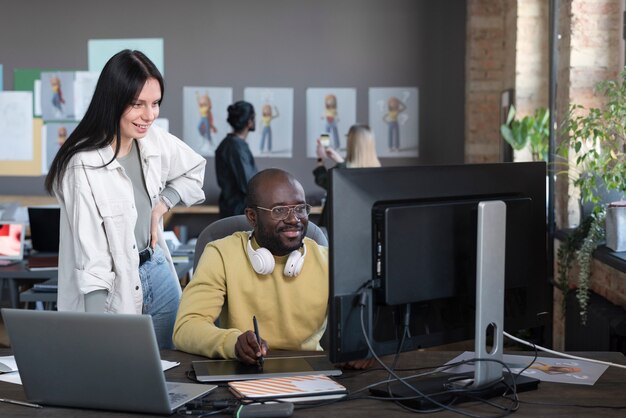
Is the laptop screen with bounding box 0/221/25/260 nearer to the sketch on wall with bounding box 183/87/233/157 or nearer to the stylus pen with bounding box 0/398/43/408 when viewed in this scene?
the sketch on wall with bounding box 183/87/233/157

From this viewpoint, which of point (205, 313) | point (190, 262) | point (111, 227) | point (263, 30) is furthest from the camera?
point (263, 30)

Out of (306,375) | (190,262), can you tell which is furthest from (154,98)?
(190,262)

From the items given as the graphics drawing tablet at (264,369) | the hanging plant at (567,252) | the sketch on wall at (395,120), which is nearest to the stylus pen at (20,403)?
the graphics drawing tablet at (264,369)

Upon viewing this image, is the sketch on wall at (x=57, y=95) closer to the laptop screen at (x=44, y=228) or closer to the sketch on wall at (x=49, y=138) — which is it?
the sketch on wall at (x=49, y=138)

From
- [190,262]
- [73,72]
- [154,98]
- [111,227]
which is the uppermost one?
[73,72]

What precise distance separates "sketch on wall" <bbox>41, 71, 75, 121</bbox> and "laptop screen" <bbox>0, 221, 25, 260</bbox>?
9.21 feet

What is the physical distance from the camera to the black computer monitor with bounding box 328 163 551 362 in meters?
1.93

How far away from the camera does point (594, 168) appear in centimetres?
381

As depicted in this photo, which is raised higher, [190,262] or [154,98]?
[154,98]

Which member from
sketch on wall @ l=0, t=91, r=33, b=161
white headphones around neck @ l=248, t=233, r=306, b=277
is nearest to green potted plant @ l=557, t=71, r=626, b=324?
white headphones around neck @ l=248, t=233, r=306, b=277

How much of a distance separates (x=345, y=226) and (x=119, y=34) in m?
6.13

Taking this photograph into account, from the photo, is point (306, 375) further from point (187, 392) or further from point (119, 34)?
point (119, 34)

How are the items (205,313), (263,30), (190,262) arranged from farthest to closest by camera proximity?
(263,30) < (190,262) < (205,313)

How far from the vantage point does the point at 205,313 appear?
8.16 feet
